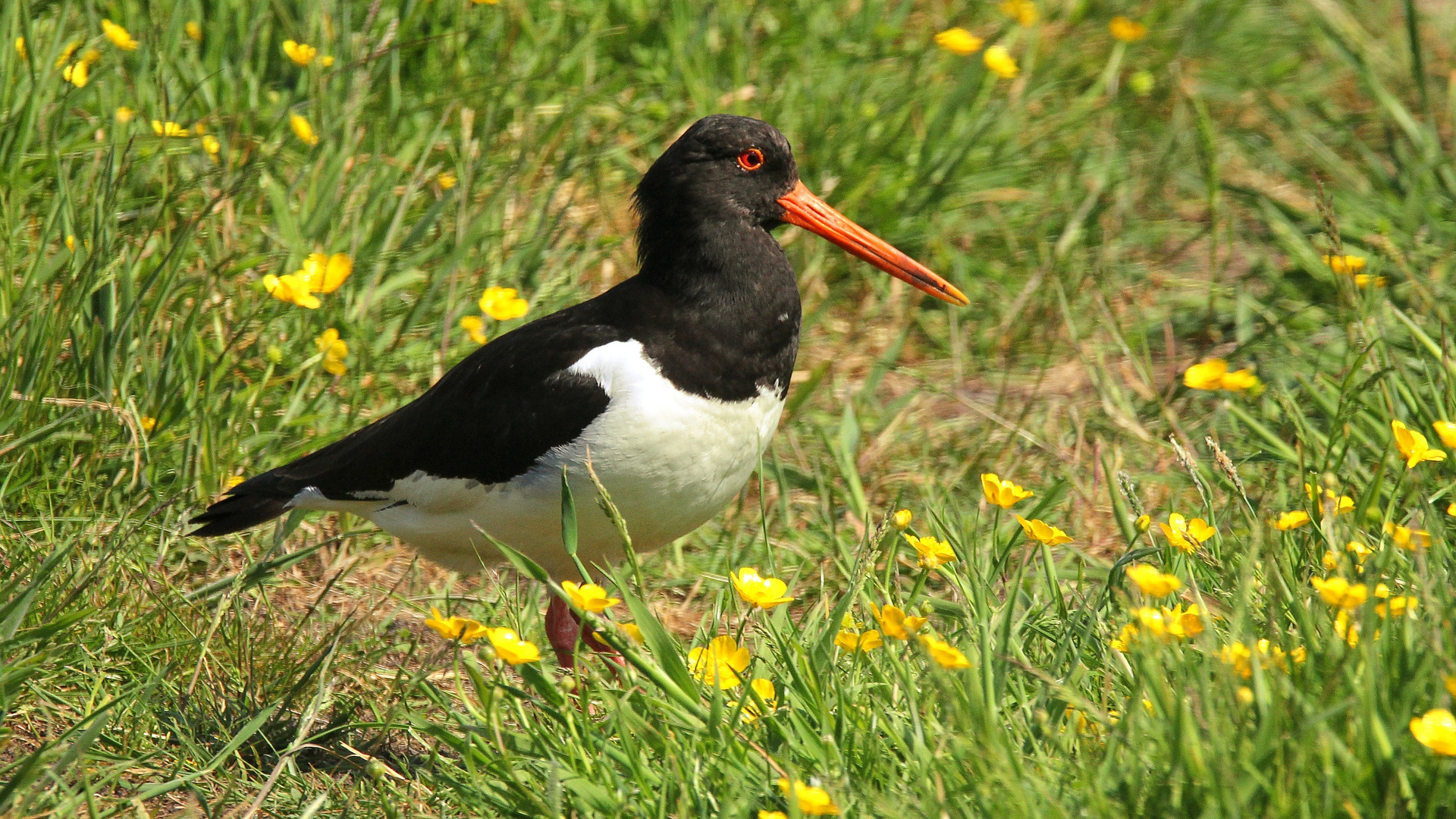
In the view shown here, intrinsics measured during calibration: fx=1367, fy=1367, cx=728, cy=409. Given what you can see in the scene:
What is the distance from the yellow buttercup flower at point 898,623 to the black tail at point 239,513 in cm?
188

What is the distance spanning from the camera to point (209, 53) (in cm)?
491

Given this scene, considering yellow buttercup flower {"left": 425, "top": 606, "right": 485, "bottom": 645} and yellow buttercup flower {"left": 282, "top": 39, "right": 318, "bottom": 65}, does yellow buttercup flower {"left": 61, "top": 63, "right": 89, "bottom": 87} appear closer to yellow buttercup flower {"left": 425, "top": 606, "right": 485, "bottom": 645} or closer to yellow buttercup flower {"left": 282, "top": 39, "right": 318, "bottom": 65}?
yellow buttercup flower {"left": 282, "top": 39, "right": 318, "bottom": 65}

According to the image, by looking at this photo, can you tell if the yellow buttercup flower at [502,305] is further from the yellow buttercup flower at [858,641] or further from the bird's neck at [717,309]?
the yellow buttercup flower at [858,641]

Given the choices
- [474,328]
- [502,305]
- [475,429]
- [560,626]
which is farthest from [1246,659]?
[474,328]

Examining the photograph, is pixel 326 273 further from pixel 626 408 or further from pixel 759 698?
pixel 759 698

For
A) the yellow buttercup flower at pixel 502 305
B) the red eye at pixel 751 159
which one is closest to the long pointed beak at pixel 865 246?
the red eye at pixel 751 159

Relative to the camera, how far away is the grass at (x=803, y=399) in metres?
2.41

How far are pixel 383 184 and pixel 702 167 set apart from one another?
1475 mm

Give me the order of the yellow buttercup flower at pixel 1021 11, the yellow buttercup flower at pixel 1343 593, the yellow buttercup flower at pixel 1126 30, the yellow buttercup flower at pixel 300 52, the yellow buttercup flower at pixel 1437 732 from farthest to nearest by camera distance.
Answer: the yellow buttercup flower at pixel 1126 30, the yellow buttercup flower at pixel 1021 11, the yellow buttercup flower at pixel 300 52, the yellow buttercup flower at pixel 1343 593, the yellow buttercup flower at pixel 1437 732

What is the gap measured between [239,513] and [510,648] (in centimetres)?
164

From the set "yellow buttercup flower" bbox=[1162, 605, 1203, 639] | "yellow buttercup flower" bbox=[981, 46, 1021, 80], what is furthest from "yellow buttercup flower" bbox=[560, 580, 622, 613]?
"yellow buttercup flower" bbox=[981, 46, 1021, 80]

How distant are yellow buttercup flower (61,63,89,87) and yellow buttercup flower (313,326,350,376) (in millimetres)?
1062

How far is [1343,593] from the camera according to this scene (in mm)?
2143

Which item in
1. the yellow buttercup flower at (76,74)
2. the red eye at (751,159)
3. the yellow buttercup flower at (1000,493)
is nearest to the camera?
the yellow buttercup flower at (1000,493)
